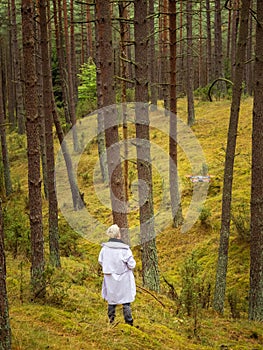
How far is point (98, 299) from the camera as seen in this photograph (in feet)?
25.6

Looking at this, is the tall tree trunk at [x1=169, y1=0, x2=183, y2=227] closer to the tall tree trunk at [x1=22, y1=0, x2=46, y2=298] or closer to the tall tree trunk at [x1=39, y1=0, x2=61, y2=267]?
the tall tree trunk at [x1=39, y1=0, x2=61, y2=267]

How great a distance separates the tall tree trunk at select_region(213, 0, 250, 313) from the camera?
8.03 meters

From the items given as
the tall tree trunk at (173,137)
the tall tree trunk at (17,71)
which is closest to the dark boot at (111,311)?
the tall tree trunk at (173,137)

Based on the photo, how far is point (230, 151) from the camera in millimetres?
8398

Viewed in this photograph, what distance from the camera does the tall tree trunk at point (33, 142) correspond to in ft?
22.6

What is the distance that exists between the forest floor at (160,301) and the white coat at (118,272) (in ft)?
1.33

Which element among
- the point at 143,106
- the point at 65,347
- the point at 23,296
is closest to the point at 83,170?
the point at 143,106

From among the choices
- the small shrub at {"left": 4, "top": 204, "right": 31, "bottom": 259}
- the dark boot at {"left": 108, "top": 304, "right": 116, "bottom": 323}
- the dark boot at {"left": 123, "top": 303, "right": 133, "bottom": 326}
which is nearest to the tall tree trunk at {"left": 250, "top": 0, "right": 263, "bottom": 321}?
the dark boot at {"left": 123, "top": 303, "right": 133, "bottom": 326}

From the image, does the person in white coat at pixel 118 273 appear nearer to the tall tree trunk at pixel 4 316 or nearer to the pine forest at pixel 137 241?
the pine forest at pixel 137 241

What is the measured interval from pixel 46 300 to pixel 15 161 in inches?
780

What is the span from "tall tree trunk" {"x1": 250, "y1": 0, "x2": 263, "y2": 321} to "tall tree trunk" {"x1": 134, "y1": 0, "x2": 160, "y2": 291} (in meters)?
1.96

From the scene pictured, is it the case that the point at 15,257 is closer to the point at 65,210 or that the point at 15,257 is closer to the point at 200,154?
the point at 65,210

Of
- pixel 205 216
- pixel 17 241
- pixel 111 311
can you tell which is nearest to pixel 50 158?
pixel 17 241

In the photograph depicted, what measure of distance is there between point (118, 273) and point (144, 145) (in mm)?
3161
